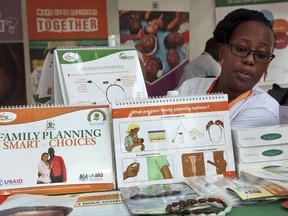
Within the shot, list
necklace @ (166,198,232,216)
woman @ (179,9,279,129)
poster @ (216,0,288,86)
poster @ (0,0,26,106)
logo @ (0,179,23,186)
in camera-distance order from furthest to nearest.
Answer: poster @ (216,0,288,86), poster @ (0,0,26,106), woman @ (179,9,279,129), logo @ (0,179,23,186), necklace @ (166,198,232,216)

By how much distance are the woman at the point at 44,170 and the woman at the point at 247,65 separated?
0.50m

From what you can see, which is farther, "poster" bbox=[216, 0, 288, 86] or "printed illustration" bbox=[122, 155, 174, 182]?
"poster" bbox=[216, 0, 288, 86]

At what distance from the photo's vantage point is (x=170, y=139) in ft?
2.60

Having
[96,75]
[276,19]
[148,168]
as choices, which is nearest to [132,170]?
[148,168]

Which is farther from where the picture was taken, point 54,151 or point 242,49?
point 242,49

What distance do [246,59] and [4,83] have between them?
2.18 metres

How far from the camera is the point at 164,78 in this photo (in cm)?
296

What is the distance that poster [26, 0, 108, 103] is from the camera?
2.66m

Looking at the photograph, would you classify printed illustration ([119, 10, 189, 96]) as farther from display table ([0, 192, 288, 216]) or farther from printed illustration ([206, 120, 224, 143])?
display table ([0, 192, 288, 216])

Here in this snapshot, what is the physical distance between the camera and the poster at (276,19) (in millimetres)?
3035

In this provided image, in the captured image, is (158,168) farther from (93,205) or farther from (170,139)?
(93,205)

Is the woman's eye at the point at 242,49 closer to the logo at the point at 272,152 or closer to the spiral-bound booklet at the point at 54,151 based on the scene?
the logo at the point at 272,152

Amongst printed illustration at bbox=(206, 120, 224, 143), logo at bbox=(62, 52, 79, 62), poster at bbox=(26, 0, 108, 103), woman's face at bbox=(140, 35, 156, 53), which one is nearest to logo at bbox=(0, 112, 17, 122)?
logo at bbox=(62, 52, 79, 62)

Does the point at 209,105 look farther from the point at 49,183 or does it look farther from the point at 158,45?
the point at 158,45
